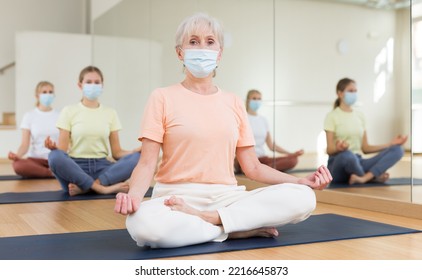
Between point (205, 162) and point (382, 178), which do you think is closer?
point (205, 162)


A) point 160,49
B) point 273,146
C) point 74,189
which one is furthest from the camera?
point 160,49

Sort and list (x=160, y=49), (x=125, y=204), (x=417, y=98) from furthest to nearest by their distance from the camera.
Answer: (x=160, y=49) → (x=417, y=98) → (x=125, y=204)

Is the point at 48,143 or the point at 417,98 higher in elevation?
the point at 417,98

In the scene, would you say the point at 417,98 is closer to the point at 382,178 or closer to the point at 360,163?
the point at 382,178

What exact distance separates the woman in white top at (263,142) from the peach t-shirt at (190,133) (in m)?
2.01

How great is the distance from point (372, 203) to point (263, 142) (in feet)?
3.92

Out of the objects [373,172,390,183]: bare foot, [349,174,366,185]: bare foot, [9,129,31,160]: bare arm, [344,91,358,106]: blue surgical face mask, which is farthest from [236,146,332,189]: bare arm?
[9,129,31,160]: bare arm

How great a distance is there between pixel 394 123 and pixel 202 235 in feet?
5.53

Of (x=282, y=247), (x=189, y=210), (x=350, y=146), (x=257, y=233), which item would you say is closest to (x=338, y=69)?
(x=350, y=146)

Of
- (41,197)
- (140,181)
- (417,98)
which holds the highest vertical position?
(417,98)

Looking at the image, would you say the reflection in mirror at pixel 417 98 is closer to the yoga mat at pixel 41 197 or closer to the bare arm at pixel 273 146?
the bare arm at pixel 273 146

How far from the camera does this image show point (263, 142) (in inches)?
178
